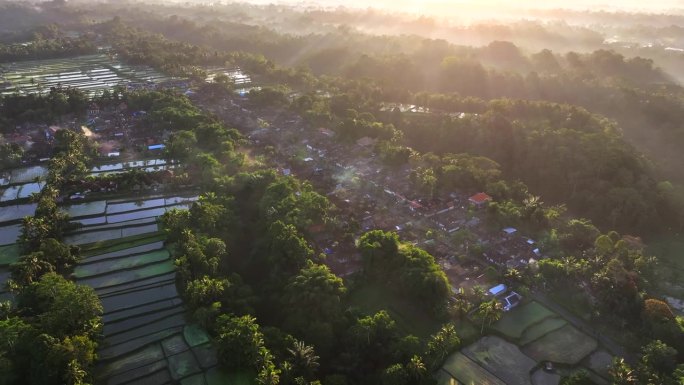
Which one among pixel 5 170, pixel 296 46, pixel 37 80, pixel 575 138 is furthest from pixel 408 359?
pixel 296 46

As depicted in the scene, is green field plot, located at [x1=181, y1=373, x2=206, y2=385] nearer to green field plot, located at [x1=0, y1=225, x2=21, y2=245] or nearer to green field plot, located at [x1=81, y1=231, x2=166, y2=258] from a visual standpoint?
green field plot, located at [x1=81, y1=231, x2=166, y2=258]

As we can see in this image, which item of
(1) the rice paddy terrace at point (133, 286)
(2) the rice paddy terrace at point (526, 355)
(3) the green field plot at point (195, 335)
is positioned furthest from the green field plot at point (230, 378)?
(2) the rice paddy terrace at point (526, 355)

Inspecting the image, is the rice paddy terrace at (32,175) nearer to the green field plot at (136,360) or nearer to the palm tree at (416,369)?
the green field plot at (136,360)

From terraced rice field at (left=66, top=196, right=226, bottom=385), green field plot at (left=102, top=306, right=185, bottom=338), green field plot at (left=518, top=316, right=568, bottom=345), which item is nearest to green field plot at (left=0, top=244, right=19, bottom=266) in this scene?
terraced rice field at (left=66, top=196, right=226, bottom=385)

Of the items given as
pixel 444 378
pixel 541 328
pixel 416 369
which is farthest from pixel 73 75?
pixel 541 328

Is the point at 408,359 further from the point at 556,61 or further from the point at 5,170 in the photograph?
the point at 556,61

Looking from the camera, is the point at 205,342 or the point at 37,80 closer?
the point at 205,342

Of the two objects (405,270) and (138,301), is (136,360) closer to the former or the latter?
(138,301)

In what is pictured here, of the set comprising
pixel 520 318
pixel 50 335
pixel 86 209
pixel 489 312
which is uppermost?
pixel 50 335
